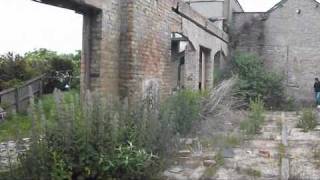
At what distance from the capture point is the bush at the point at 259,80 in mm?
20641

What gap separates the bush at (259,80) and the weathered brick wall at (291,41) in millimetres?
1576

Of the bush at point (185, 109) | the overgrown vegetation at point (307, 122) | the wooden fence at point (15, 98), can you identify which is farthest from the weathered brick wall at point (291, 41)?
the bush at point (185, 109)

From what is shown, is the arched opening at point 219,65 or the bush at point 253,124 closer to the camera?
the bush at point 253,124

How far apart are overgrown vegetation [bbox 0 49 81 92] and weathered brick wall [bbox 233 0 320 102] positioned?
9952 millimetres

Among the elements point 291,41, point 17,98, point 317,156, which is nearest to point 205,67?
point 291,41

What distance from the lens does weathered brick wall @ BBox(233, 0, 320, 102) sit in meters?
22.5

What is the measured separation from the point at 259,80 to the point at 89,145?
638 inches

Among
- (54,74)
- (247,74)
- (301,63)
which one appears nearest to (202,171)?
(54,74)

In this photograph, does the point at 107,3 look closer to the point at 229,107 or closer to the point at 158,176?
the point at 158,176

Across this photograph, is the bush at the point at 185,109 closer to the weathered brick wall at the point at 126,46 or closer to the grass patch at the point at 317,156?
the weathered brick wall at the point at 126,46

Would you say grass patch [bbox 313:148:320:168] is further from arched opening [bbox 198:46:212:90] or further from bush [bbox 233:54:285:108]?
bush [bbox 233:54:285:108]

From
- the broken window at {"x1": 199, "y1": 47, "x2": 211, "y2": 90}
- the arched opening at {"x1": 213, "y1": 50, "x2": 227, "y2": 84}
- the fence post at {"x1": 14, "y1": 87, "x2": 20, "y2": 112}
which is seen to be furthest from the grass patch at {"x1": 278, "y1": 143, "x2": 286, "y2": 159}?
the arched opening at {"x1": 213, "y1": 50, "x2": 227, "y2": 84}

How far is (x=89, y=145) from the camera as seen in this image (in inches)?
220

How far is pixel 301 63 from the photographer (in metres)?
22.6
